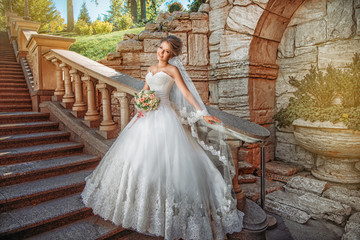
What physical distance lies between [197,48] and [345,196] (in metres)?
3.66

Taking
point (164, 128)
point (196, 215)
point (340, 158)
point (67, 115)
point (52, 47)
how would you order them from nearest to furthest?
point (196, 215) → point (164, 128) → point (67, 115) → point (340, 158) → point (52, 47)

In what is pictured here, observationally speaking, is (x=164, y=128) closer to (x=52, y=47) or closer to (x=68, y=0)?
(x=52, y=47)

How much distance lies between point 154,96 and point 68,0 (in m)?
23.2

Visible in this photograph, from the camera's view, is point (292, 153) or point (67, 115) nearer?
point (67, 115)

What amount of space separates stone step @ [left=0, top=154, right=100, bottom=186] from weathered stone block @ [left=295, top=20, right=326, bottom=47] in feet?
13.4

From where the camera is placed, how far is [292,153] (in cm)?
463

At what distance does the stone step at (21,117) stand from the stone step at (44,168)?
4.05 feet

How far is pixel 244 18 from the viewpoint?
4324 millimetres

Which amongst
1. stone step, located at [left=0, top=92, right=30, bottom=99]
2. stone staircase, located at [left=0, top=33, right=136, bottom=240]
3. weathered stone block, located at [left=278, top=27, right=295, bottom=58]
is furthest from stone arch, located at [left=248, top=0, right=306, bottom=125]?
stone step, located at [left=0, top=92, right=30, bottom=99]

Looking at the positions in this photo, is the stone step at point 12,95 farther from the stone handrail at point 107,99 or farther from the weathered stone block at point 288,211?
the weathered stone block at point 288,211

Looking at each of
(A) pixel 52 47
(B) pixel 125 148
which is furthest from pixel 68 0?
(B) pixel 125 148

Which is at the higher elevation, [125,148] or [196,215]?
[125,148]

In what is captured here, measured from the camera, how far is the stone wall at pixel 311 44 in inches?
153

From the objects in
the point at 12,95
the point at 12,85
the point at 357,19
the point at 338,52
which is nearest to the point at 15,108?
the point at 12,95
